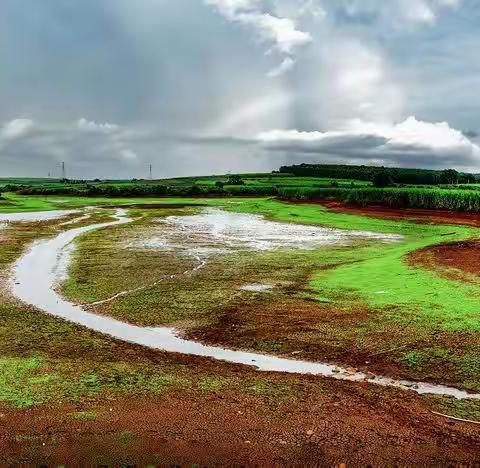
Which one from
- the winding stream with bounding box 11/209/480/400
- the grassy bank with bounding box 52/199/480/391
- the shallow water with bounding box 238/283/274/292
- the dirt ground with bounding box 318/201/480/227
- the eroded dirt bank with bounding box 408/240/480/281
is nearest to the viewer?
the winding stream with bounding box 11/209/480/400

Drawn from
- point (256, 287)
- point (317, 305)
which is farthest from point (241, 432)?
point (256, 287)

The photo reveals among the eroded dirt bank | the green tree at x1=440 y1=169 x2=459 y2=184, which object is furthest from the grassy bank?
→ the green tree at x1=440 y1=169 x2=459 y2=184

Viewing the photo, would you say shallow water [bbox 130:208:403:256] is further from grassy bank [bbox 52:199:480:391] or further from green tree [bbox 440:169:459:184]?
green tree [bbox 440:169:459:184]

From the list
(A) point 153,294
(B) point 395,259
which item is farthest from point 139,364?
(B) point 395,259

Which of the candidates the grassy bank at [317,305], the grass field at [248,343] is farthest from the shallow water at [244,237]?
the grass field at [248,343]

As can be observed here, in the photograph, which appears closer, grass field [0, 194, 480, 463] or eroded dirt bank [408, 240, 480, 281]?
grass field [0, 194, 480, 463]

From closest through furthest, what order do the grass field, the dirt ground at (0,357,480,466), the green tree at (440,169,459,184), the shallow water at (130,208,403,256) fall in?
the dirt ground at (0,357,480,466) < the grass field < the shallow water at (130,208,403,256) < the green tree at (440,169,459,184)

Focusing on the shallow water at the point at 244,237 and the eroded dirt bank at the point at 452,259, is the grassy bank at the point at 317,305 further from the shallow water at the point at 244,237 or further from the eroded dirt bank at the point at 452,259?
the shallow water at the point at 244,237
